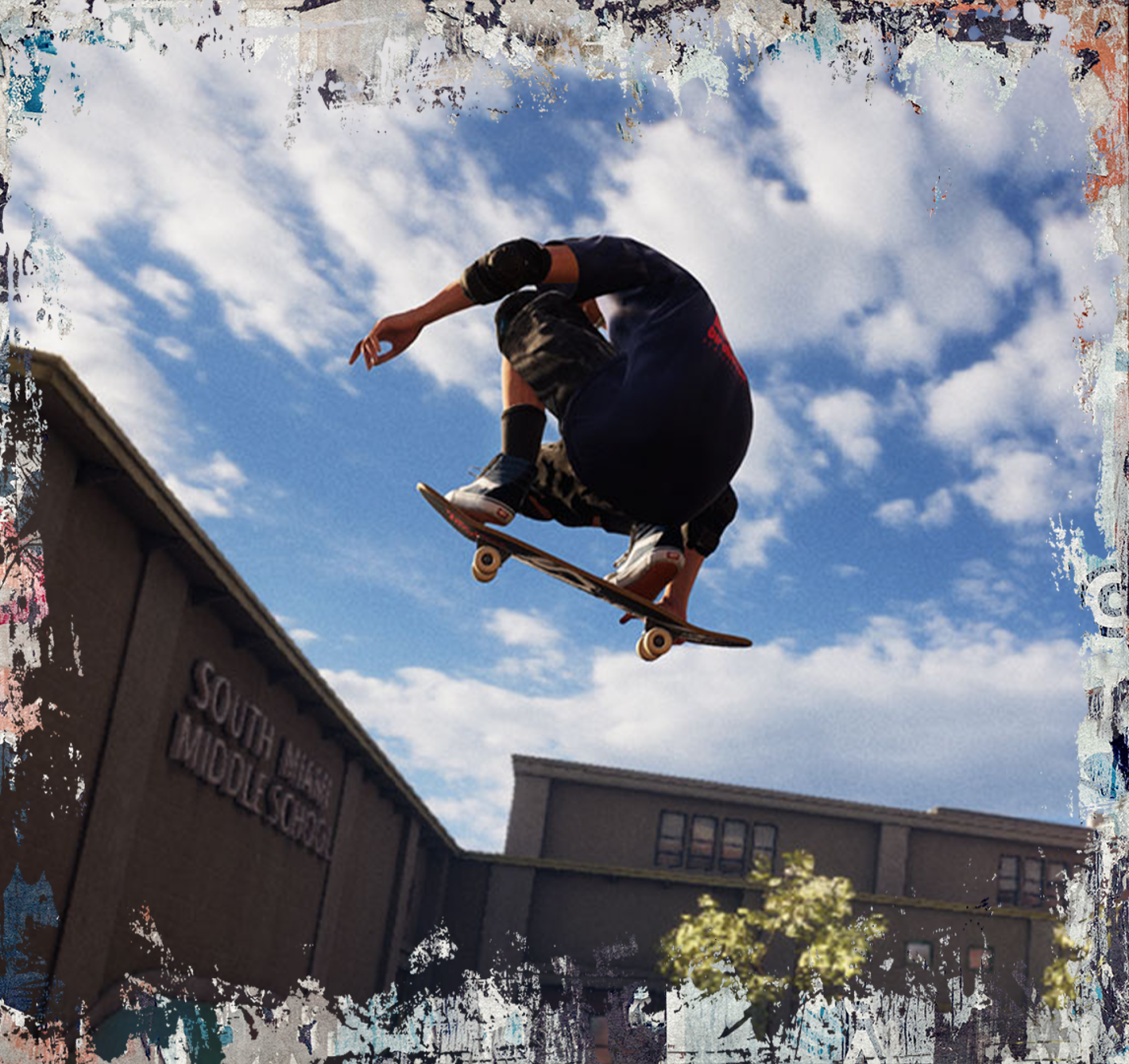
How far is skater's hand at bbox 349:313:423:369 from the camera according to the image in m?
2.86

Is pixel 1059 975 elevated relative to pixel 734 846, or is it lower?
lower

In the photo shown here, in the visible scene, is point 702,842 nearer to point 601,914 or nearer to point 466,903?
point 601,914

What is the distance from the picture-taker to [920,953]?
119 ft

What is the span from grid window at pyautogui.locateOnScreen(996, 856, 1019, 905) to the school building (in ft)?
0.29

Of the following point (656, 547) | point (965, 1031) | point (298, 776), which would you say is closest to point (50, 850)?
point (298, 776)

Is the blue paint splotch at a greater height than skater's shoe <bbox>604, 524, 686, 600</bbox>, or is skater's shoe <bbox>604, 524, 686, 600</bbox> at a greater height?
skater's shoe <bbox>604, 524, 686, 600</bbox>

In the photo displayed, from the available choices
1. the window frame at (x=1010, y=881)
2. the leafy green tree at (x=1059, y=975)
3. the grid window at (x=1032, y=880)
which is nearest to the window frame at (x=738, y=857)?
the window frame at (x=1010, y=881)

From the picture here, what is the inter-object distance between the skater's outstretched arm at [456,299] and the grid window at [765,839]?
39711mm

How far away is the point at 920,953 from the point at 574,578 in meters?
37.1

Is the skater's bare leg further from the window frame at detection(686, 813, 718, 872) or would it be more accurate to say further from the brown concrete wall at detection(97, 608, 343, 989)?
the window frame at detection(686, 813, 718, 872)

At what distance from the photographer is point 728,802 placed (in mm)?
41125

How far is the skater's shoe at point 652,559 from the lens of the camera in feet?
9.93

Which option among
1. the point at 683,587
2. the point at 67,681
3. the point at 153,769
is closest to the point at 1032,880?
the point at 153,769

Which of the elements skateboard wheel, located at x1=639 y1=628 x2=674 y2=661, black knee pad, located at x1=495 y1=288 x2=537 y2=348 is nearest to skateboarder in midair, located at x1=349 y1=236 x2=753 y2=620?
black knee pad, located at x1=495 y1=288 x2=537 y2=348
